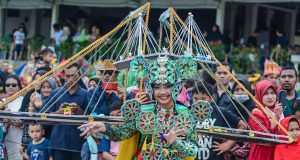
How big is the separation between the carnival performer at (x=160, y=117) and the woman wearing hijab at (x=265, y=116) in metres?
1.44

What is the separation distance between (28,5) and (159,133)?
19.9m

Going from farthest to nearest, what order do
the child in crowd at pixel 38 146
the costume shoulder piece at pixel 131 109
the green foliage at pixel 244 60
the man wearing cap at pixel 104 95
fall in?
the green foliage at pixel 244 60
the man wearing cap at pixel 104 95
the child in crowd at pixel 38 146
the costume shoulder piece at pixel 131 109

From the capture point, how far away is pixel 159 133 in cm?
832

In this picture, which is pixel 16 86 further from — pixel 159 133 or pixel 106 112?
pixel 159 133

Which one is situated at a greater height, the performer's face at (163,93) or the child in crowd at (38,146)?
the performer's face at (163,93)

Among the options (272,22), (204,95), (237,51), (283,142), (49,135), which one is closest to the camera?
(283,142)

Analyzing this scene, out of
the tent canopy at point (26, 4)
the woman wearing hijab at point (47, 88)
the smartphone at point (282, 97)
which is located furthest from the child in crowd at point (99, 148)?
the tent canopy at point (26, 4)

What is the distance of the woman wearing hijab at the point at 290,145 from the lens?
9320 millimetres

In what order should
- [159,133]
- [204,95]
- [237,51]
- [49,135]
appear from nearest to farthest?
[159,133]
[204,95]
[49,135]
[237,51]

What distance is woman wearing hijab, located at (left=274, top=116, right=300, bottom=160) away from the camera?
9.32 metres

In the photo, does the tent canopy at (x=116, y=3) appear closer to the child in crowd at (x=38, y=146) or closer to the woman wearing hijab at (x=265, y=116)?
the child in crowd at (x=38, y=146)

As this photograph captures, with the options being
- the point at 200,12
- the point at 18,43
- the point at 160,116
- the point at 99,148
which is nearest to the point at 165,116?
the point at 160,116

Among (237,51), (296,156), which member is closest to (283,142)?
(296,156)

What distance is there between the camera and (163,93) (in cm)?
831
